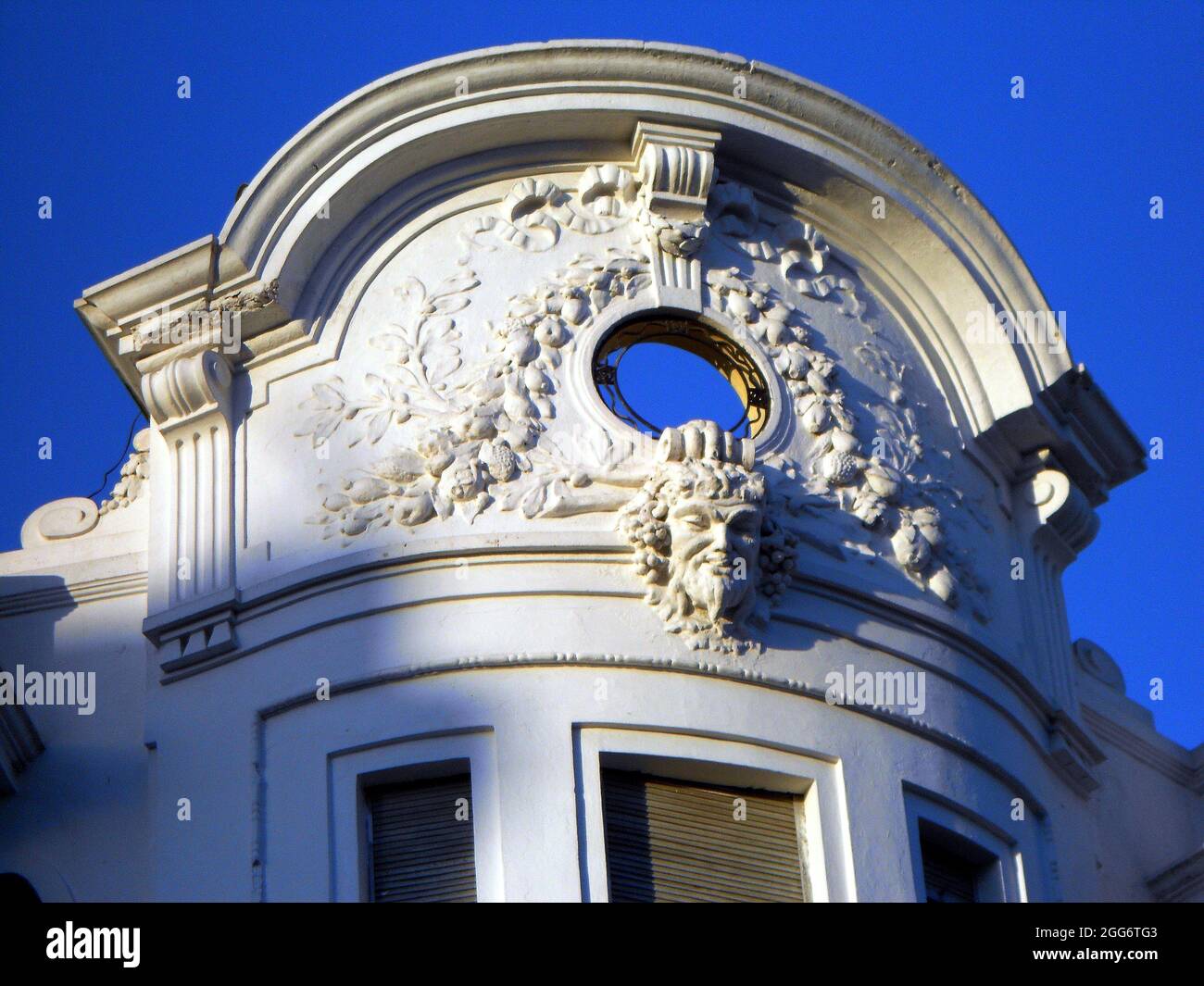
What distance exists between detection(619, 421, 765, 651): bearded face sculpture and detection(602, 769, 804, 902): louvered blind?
912 mm

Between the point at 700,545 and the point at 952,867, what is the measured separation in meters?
2.55

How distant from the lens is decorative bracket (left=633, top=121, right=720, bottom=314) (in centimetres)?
2012

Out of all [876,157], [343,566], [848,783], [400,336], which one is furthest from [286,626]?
[876,157]

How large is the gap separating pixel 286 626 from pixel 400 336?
208cm

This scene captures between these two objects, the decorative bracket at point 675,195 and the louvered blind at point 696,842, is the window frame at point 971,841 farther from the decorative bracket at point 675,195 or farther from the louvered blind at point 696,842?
the decorative bracket at point 675,195

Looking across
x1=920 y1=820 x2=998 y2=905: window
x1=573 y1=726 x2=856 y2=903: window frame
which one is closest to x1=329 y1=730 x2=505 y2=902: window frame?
x1=573 y1=726 x2=856 y2=903: window frame

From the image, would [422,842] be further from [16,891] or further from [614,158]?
[614,158]

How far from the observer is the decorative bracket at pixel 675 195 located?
2012 cm

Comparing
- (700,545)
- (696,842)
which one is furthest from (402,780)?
(700,545)

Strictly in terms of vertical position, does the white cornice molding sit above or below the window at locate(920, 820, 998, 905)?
above

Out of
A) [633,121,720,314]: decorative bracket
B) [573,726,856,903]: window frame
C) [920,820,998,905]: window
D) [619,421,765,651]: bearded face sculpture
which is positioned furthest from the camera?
[633,121,720,314]: decorative bracket

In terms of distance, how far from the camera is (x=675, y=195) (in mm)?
20250

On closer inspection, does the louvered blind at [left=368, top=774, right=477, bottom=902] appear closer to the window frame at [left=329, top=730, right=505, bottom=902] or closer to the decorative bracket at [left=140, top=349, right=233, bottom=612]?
the window frame at [left=329, top=730, right=505, bottom=902]

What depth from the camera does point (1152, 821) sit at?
21.5m
